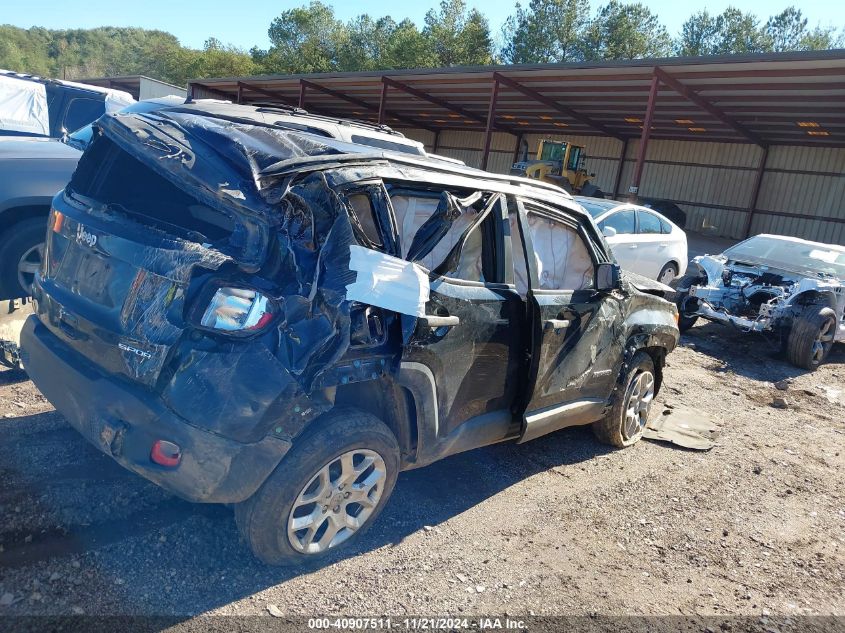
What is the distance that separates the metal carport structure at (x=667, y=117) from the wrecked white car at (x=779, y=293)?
553cm

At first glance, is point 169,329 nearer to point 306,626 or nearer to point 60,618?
point 60,618

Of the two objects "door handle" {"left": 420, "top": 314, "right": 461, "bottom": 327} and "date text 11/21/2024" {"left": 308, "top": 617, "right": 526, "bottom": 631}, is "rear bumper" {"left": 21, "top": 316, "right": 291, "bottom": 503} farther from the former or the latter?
"door handle" {"left": 420, "top": 314, "right": 461, "bottom": 327}

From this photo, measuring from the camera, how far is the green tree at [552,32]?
59938 millimetres

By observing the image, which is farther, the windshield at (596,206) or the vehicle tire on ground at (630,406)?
the windshield at (596,206)

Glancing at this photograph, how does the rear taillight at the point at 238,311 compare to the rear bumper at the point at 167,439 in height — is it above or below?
above

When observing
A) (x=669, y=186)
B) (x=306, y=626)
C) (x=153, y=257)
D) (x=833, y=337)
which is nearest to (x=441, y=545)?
(x=306, y=626)

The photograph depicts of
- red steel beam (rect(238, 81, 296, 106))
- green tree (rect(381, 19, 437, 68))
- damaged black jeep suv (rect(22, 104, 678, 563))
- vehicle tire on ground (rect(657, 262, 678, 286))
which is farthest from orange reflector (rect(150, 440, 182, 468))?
green tree (rect(381, 19, 437, 68))

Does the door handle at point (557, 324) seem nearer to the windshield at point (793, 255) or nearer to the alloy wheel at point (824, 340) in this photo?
the alloy wheel at point (824, 340)

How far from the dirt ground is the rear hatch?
83 centimetres

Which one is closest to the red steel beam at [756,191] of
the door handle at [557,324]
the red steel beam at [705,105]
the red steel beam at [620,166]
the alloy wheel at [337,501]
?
the red steel beam at [705,105]

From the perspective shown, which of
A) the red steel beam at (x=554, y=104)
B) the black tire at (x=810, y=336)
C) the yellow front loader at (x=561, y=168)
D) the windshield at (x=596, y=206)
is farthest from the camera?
the yellow front loader at (x=561, y=168)

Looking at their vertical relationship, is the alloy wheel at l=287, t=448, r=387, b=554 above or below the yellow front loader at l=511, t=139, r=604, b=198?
below

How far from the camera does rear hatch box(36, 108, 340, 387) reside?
8.46 feet

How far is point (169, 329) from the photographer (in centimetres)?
254
